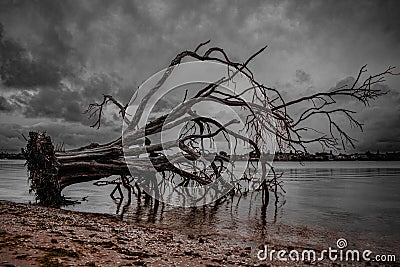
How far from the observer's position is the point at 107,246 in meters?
5.04

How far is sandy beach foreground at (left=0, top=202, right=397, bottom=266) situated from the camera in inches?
168

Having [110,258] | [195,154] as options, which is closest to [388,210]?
[195,154]

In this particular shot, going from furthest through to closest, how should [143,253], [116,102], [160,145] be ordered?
[116,102] → [160,145] → [143,253]

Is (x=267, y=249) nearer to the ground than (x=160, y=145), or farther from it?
nearer to the ground

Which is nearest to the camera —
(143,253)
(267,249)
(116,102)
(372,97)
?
(143,253)

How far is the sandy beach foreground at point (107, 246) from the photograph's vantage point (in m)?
4.28

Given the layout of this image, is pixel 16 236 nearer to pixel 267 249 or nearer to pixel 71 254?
pixel 71 254

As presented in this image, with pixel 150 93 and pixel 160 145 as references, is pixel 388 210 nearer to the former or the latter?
pixel 160 145

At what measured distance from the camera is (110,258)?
4488 mm

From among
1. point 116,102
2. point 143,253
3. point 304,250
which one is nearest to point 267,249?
point 304,250

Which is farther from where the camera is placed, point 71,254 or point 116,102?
point 116,102

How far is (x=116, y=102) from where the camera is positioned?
12.4 m

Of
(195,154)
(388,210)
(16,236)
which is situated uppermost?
(195,154)

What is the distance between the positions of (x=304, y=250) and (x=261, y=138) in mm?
3572
